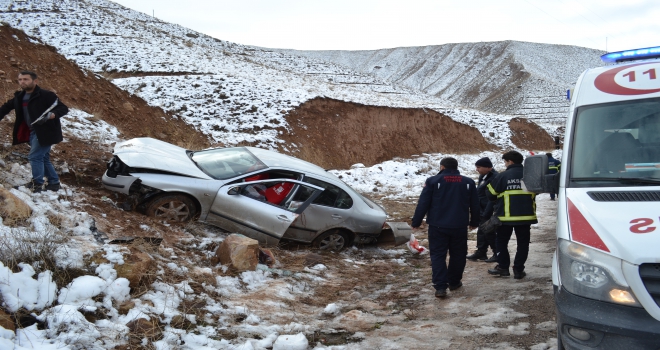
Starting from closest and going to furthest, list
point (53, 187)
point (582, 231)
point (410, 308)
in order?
point (582, 231) → point (410, 308) → point (53, 187)

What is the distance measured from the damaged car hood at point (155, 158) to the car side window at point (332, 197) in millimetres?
1649

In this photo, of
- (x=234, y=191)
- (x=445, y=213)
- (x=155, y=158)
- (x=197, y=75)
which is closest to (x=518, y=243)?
(x=445, y=213)

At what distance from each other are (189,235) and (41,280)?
2.71 m

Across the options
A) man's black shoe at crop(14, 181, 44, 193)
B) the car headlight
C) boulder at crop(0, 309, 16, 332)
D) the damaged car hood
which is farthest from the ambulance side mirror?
man's black shoe at crop(14, 181, 44, 193)

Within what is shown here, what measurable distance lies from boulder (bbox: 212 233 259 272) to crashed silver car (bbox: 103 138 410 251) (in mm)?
1127

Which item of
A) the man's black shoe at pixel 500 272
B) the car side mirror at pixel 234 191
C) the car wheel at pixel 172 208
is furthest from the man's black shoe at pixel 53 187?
the man's black shoe at pixel 500 272

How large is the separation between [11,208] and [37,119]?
1655 millimetres

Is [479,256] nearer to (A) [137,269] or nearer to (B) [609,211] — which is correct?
(B) [609,211]

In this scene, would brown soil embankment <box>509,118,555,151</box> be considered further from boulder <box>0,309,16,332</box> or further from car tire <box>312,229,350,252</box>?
boulder <box>0,309,16,332</box>

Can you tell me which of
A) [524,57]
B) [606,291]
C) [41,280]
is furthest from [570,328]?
[524,57]

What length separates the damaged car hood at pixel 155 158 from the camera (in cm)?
690

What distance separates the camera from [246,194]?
7023 mm

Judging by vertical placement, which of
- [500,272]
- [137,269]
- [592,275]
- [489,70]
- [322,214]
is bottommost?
[500,272]

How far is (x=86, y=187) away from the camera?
7.46 meters
